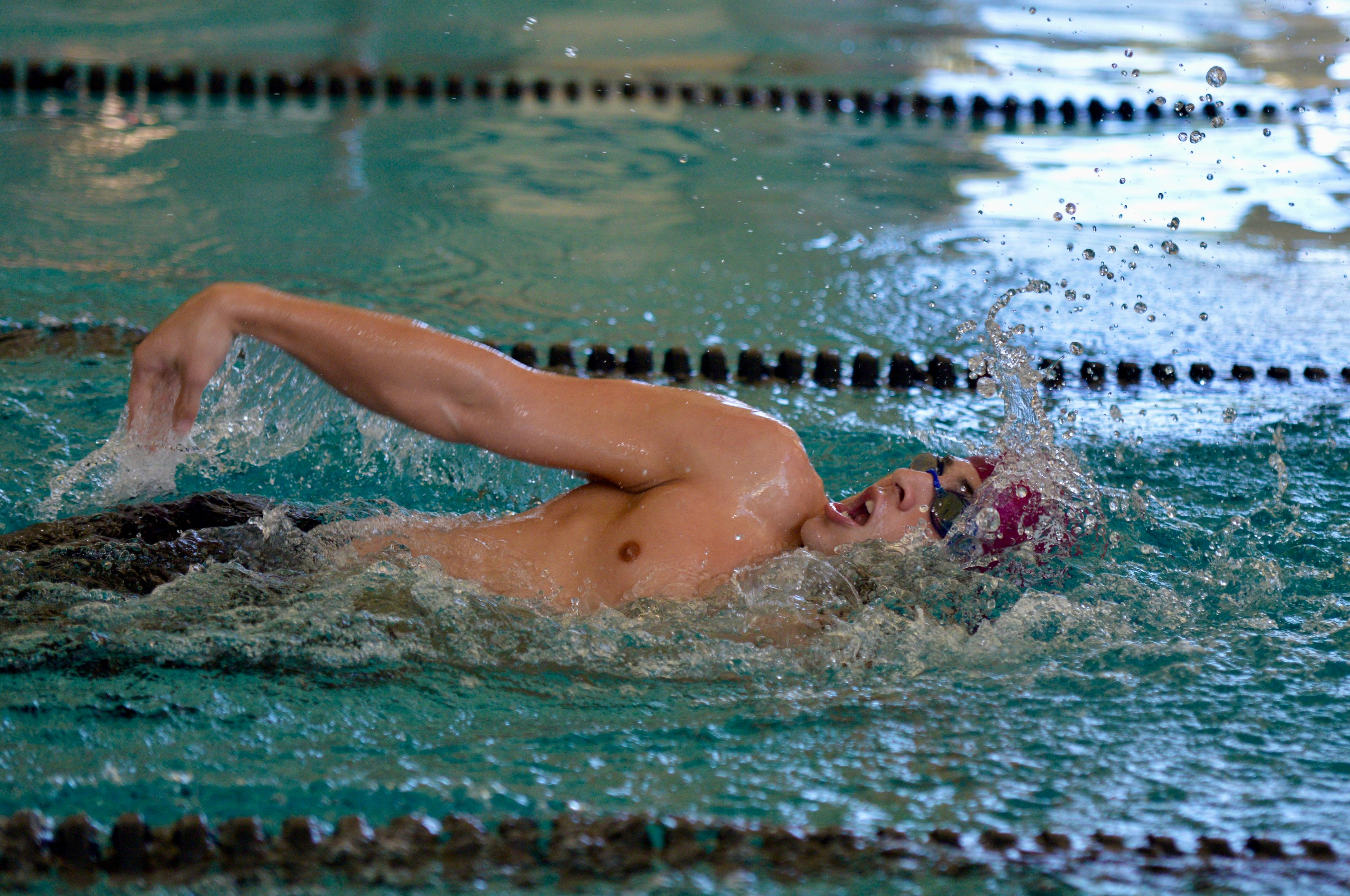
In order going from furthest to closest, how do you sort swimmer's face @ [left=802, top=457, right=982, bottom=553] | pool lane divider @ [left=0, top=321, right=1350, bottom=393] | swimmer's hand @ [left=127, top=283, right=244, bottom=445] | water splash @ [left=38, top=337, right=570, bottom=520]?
pool lane divider @ [left=0, top=321, right=1350, bottom=393]
water splash @ [left=38, top=337, right=570, bottom=520]
swimmer's face @ [left=802, top=457, right=982, bottom=553]
swimmer's hand @ [left=127, top=283, right=244, bottom=445]

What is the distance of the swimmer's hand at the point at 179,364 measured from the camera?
203cm

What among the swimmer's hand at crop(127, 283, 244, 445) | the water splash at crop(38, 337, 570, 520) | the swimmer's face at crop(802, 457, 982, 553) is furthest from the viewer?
the water splash at crop(38, 337, 570, 520)

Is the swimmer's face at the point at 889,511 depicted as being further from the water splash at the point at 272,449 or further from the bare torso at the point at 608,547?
the water splash at the point at 272,449

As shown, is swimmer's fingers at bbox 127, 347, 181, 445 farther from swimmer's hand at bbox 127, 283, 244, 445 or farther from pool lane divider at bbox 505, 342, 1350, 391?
pool lane divider at bbox 505, 342, 1350, 391

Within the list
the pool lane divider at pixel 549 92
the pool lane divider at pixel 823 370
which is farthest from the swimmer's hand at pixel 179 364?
the pool lane divider at pixel 549 92

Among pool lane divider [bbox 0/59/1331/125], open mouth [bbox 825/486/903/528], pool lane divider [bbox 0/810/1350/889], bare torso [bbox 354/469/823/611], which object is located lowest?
pool lane divider [bbox 0/810/1350/889]

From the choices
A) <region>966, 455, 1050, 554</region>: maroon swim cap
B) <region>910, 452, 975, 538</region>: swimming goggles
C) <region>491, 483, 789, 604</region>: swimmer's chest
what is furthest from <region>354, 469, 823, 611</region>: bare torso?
<region>966, 455, 1050, 554</region>: maroon swim cap

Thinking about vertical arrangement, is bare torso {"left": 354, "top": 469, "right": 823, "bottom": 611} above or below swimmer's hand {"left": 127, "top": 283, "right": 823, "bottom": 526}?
below

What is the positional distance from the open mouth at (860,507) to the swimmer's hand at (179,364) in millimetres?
1076

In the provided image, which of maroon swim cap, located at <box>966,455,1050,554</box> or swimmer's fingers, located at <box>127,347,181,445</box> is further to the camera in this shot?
maroon swim cap, located at <box>966,455,1050,554</box>

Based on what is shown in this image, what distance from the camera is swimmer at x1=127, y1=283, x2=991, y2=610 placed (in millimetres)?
2064

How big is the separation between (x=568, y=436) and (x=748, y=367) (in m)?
1.68

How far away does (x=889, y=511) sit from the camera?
2.23 m

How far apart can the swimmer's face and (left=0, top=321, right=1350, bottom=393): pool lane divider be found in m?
1.45
